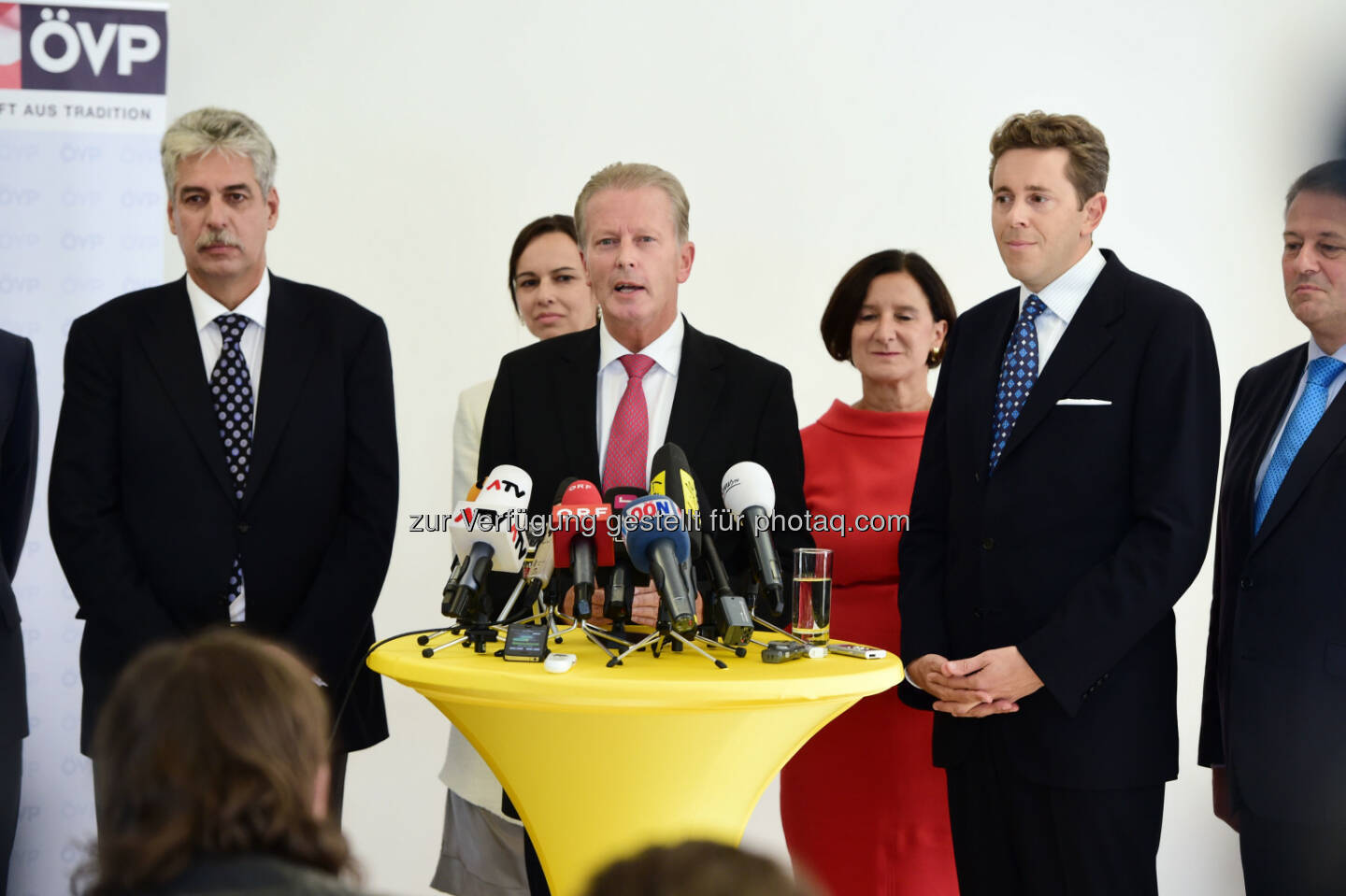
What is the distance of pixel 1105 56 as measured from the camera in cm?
471

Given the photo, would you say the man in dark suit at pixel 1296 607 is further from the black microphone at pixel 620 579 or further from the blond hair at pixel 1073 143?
the black microphone at pixel 620 579

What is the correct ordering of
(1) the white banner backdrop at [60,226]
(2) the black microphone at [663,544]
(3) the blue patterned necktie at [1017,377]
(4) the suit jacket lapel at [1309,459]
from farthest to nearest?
(1) the white banner backdrop at [60,226]
(3) the blue patterned necktie at [1017,377]
(4) the suit jacket lapel at [1309,459]
(2) the black microphone at [663,544]

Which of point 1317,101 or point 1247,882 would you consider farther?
point 1317,101

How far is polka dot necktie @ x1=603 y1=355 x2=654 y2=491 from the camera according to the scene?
2.51m

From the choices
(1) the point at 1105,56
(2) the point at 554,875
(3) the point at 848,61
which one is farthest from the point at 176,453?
(1) the point at 1105,56

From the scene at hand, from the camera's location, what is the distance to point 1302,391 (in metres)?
2.67

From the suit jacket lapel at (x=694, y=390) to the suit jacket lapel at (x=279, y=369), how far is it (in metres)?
0.85

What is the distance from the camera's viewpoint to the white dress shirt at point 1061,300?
2580 mm

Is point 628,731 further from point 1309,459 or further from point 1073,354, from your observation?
point 1309,459

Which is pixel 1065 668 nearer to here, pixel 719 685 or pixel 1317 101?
pixel 719 685

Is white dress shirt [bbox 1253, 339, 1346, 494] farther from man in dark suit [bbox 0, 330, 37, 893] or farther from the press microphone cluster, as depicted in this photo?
man in dark suit [bbox 0, 330, 37, 893]

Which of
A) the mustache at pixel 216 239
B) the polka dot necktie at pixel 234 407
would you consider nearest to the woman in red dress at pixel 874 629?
the polka dot necktie at pixel 234 407

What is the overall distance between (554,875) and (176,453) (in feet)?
4.34

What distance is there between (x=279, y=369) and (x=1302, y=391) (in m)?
2.17
